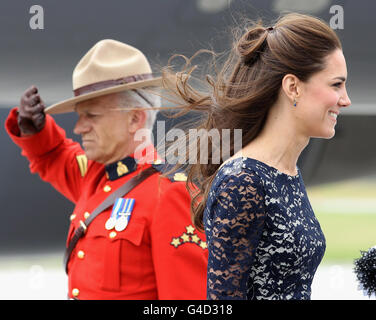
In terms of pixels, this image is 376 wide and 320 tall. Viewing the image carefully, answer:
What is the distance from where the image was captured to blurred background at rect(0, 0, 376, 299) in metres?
2.89

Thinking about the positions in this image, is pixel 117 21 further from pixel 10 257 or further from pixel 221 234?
pixel 221 234

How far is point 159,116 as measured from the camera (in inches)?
114

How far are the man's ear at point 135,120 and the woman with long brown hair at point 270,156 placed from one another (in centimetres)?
65

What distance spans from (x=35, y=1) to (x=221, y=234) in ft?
6.88

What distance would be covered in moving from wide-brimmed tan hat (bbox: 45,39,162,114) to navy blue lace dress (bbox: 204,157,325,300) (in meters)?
0.94

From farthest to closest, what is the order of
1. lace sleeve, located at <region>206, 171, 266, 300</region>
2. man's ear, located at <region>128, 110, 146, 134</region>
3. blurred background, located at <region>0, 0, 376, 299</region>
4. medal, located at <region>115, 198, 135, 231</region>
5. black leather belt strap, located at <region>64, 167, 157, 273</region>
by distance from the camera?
blurred background, located at <region>0, 0, 376, 299</region>
man's ear, located at <region>128, 110, 146, 134</region>
black leather belt strap, located at <region>64, 167, 157, 273</region>
medal, located at <region>115, 198, 135, 231</region>
lace sleeve, located at <region>206, 171, 266, 300</region>

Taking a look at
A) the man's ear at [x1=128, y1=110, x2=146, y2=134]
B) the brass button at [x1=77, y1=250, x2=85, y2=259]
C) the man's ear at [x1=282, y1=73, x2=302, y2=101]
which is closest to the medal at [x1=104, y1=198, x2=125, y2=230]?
the brass button at [x1=77, y1=250, x2=85, y2=259]

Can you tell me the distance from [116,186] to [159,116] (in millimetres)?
779

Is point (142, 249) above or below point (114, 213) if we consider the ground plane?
below

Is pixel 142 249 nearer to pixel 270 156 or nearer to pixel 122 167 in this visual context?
pixel 122 167

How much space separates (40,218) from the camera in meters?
3.14

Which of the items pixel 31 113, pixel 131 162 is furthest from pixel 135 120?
pixel 31 113

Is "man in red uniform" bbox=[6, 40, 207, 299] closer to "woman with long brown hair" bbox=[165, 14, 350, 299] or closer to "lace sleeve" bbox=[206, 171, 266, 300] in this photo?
"woman with long brown hair" bbox=[165, 14, 350, 299]

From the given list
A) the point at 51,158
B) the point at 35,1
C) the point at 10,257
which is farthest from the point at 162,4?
the point at 10,257
